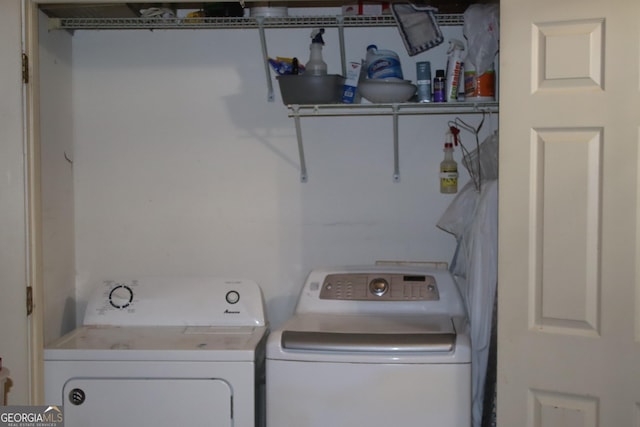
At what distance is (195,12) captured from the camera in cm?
257

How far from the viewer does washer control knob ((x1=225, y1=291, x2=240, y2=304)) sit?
250 cm

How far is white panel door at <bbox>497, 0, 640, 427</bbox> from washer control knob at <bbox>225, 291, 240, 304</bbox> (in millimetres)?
1046

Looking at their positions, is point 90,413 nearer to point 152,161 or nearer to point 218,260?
point 218,260

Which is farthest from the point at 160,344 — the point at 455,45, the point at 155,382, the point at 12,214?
the point at 455,45

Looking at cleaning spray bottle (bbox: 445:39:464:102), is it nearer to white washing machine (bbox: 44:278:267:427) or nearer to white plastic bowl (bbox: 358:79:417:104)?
white plastic bowl (bbox: 358:79:417:104)

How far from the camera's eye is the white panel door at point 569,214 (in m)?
1.71

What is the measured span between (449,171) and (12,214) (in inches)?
62.2

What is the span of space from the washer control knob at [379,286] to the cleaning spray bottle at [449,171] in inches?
19.0

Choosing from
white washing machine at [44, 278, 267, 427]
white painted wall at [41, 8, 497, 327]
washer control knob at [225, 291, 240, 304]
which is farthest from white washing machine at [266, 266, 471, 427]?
white painted wall at [41, 8, 497, 327]

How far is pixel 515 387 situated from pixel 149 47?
194 cm

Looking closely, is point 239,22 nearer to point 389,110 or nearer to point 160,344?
point 389,110

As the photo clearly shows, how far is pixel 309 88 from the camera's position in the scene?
2.32 metres

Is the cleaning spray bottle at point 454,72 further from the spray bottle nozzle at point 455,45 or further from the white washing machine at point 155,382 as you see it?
the white washing machine at point 155,382

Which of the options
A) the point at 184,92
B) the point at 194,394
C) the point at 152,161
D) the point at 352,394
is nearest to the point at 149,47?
the point at 184,92
